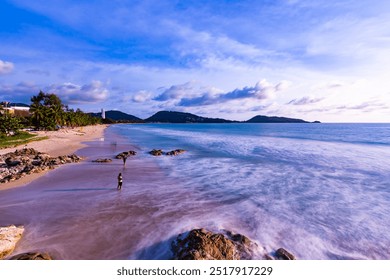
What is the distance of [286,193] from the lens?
17141 millimetres

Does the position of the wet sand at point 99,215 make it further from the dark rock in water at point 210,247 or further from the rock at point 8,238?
the dark rock in water at point 210,247

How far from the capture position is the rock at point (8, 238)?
328 inches

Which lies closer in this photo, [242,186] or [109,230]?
[109,230]

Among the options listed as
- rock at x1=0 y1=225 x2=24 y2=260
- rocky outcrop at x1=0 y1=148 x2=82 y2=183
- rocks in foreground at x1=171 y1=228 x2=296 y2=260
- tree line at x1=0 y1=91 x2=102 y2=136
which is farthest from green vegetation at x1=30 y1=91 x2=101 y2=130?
rocks in foreground at x1=171 y1=228 x2=296 y2=260

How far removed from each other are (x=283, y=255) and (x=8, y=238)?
10.6 metres

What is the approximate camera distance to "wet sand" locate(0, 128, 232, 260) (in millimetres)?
9039

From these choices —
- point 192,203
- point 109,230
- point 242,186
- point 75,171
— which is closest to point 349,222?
point 242,186

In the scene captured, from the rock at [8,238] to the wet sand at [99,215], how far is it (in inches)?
9.5

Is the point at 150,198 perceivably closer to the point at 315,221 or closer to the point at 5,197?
the point at 5,197

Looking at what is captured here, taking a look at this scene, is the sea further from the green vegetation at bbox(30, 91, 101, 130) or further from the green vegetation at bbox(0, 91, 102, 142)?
the green vegetation at bbox(30, 91, 101, 130)

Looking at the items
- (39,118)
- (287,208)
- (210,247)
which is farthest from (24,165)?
(39,118)

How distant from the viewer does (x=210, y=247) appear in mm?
8469
